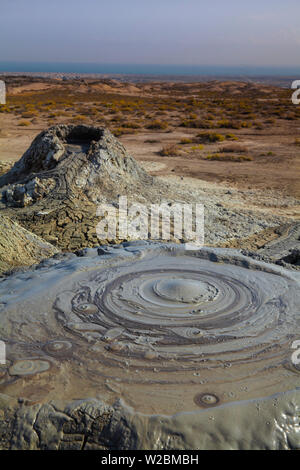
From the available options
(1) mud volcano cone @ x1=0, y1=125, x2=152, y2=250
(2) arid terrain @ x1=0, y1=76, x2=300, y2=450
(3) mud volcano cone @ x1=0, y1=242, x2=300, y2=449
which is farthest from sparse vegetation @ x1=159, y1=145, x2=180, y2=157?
(3) mud volcano cone @ x1=0, y1=242, x2=300, y2=449

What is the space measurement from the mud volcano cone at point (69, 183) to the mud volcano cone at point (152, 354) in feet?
6.11

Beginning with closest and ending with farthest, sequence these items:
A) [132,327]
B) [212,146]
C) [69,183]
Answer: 1. [132,327]
2. [69,183]
3. [212,146]

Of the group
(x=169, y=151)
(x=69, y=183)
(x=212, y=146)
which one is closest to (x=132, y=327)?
(x=69, y=183)

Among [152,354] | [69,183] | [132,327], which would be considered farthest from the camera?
[69,183]

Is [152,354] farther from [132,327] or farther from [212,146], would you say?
[212,146]

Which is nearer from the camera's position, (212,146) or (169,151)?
(169,151)

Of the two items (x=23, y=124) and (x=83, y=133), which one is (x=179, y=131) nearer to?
(x=23, y=124)

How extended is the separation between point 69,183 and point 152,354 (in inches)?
161

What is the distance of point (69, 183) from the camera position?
6020mm

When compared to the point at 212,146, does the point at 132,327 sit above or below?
below

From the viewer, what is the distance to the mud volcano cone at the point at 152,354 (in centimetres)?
192

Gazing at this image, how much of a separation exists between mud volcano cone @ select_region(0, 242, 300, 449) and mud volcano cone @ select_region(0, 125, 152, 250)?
1.86 meters

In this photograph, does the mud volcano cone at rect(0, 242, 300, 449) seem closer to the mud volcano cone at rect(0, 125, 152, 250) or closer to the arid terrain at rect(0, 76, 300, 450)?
the arid terrain at rect(0, 76, 300, 450)
